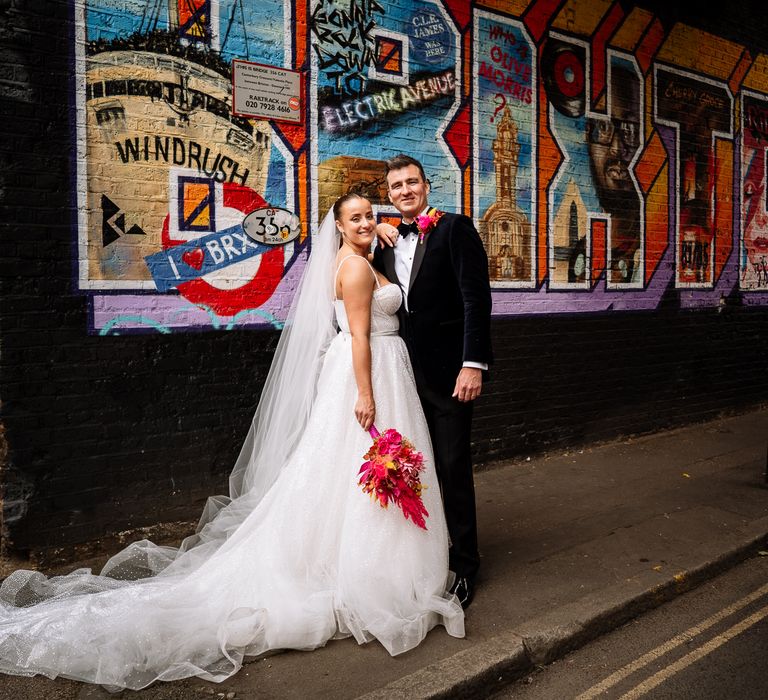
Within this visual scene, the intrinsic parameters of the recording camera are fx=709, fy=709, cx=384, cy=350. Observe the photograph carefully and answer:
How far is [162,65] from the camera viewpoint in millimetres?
4734

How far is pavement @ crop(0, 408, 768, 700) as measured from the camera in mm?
3068

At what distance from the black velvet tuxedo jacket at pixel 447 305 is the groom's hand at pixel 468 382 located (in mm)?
66

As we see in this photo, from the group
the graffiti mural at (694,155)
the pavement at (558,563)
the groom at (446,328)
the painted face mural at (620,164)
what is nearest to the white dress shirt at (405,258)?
the groom at (446,328)

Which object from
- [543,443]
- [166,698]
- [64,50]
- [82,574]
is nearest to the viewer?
[166,698]

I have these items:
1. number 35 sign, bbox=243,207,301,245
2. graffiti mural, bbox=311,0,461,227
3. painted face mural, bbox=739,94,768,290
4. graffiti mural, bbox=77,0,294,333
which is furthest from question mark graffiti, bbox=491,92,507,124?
painted face mural, bbox=739,94,768,290

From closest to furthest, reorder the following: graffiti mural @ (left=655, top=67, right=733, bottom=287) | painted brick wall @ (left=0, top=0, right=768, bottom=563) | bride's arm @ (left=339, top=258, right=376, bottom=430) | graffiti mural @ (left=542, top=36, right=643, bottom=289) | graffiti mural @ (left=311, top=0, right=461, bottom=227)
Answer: bride's arm @ (left=339, top=258, right=376, bottom=430), painted brick wall @ (left=0, top=0, right=768, bottom=563), graffiti mural @ (left=311, top=0, right=461, bottom=227), graffiti mural @ (left=542, top=36, right=643, bottom=289), graffiti mural @ (left=655, top=67, right=733, bottom=287)

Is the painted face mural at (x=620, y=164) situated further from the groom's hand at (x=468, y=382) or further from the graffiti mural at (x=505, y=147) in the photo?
the groom's hand at (x=468, y=382)

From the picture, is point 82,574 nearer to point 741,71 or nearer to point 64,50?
point 64,50

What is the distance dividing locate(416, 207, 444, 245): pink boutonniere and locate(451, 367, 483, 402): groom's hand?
759 millimetres

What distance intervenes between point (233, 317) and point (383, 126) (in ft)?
6.80

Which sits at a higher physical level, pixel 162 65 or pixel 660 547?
pixel 162 65

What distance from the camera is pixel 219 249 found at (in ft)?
16.6

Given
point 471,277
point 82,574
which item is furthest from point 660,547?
point 82,574

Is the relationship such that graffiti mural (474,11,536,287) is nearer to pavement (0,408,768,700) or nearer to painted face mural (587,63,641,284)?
painted face mural (587,63,641,284)
